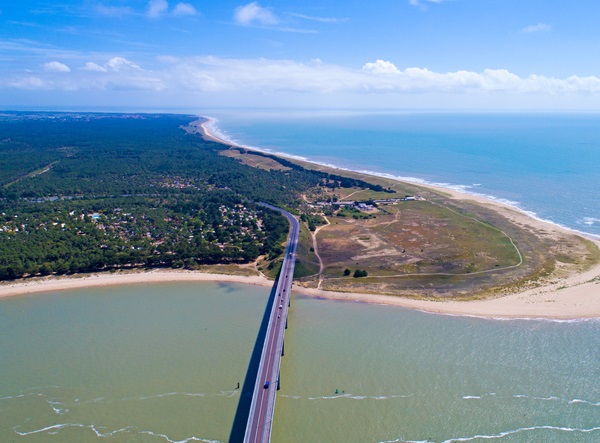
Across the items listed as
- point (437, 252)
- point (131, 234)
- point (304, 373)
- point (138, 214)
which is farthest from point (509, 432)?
point (138, 214)

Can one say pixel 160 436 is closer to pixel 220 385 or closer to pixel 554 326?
pixel 220 385

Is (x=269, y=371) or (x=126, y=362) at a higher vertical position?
(x=269, y=371)

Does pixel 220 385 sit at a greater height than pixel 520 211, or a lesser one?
lesser

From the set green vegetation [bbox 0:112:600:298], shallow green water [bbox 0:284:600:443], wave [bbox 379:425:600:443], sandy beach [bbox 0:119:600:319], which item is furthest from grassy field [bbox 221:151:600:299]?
wave [bbox 379:425:600:443]

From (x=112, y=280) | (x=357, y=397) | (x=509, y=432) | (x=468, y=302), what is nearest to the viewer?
(x=509, y=432)

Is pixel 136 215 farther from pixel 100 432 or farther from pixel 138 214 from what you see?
pixel 100 432

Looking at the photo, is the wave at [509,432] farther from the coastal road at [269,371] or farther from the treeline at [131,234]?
the treeline at [131,234]

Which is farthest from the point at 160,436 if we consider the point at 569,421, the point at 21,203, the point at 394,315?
the point at 21,203

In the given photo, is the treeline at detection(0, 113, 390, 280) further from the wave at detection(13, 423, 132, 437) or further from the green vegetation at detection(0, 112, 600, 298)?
the wave at detection(13, 423, 132, 437)
